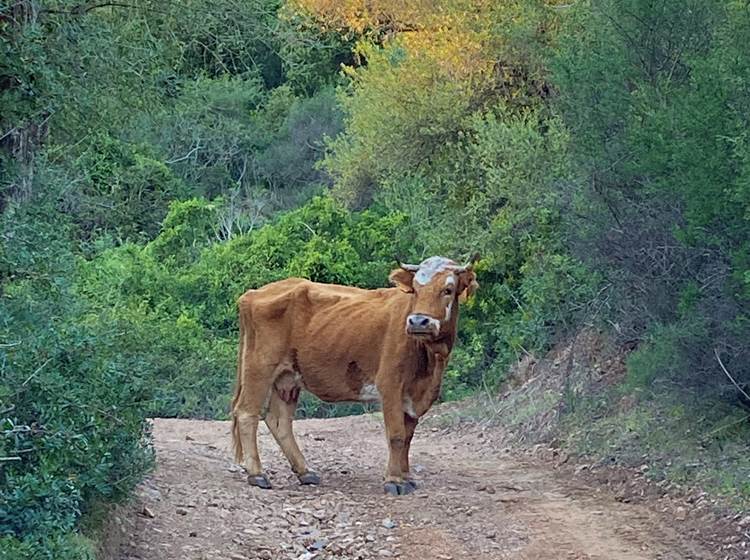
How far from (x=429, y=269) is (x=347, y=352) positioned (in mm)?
1200

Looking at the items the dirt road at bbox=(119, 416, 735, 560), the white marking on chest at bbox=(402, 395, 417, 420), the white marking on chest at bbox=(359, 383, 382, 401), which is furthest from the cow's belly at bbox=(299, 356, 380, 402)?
the dirt road at bbox=(119, 416, 735, 560)

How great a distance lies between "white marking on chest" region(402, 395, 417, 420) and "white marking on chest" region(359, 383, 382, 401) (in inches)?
10.4

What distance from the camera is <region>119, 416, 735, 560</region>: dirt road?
8719mm

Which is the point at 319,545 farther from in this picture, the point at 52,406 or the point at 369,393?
the point at 52,406

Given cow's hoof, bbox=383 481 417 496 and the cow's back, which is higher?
the cow's back

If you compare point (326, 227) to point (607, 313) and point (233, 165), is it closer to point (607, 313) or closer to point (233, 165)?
point (607, 313)

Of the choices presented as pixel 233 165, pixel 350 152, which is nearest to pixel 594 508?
pixel 350 152

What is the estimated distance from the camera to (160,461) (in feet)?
37.7

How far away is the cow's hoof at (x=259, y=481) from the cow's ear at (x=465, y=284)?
2406 mm

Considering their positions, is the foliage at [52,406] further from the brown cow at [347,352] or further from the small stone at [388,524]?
the brown cow at [347,352]

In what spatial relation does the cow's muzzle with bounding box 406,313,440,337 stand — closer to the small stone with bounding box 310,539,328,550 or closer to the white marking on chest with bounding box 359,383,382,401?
the white marking on chest with bounding box 359,383,382,401

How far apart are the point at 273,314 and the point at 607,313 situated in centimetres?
496

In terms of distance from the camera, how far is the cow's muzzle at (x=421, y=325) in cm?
1028

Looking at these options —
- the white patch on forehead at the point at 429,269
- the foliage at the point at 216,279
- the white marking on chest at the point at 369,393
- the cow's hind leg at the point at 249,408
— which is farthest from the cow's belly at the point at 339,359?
the foliage at the point at 216,279
